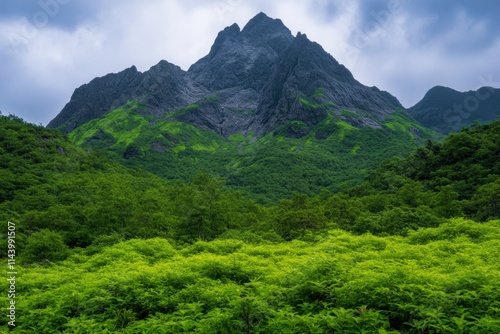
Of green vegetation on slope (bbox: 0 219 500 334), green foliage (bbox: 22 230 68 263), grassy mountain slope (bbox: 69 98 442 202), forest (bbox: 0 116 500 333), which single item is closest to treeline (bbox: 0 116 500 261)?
green foliage (bbox: 22 230 68 263)

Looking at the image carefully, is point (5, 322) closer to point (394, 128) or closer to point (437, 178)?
point (437, 178)

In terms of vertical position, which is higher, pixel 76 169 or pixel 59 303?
pixel 76 169

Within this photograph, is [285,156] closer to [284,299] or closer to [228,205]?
[228,205]

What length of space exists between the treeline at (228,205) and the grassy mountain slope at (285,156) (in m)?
49.5

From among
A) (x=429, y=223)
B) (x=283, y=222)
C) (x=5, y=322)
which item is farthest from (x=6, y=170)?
(x=429, y=223)

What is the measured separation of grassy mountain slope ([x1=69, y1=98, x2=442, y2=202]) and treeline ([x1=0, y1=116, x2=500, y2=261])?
49546 millimetres

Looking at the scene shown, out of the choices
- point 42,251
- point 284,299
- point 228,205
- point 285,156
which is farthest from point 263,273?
point 285,156

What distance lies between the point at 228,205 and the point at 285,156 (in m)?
102

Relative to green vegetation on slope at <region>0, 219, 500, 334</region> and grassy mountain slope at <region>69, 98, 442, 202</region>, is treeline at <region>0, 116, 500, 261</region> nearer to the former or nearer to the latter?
green vegetation on slope at <region>0, 219, 500, 334</region>

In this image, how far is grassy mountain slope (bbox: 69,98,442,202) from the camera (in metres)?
130

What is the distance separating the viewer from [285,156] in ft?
502

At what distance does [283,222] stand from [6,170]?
2408 inches

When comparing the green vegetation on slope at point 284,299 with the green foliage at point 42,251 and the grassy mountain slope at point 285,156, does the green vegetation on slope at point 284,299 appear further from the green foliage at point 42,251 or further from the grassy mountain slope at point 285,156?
the grassy mountain slope at point 285,156

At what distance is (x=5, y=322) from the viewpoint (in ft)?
45.9
